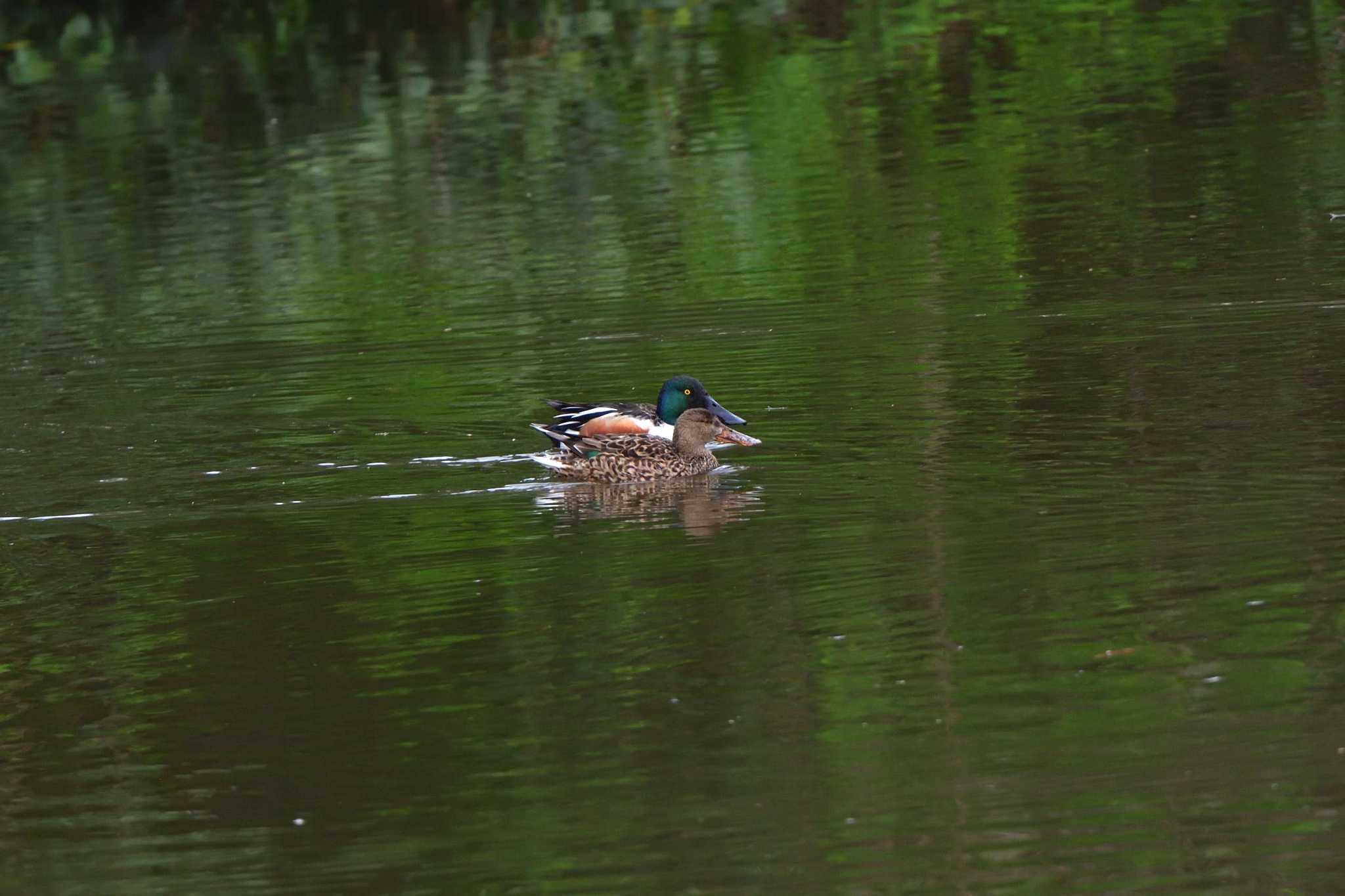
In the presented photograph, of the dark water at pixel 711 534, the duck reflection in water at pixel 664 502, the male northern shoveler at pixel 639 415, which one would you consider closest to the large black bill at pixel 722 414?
the male northern shoveler at pixel 639 415

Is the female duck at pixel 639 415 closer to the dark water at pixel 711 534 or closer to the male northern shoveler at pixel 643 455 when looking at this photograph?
the male northern shoveler at pixel 643 455

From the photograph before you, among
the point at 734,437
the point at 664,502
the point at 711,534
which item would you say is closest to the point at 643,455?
the point at 734,437

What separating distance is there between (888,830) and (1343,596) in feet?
8.51

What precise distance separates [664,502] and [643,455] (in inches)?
24.3

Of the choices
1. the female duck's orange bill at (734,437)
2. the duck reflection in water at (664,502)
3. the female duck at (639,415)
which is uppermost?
the female duck at (639,415)

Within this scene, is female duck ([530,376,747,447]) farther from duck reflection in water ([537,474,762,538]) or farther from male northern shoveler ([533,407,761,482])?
duck reflection in water ([537,474,762,538])

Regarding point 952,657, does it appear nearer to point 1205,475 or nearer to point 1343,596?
point 1343,596

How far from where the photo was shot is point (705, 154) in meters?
25.9

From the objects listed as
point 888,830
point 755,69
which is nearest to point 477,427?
point 888,830

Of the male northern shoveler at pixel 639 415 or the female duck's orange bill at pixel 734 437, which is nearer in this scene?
the female duck's orange bill at pixel 734 437

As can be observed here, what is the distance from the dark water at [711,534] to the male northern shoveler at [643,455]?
159mm

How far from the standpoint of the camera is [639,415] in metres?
12.5

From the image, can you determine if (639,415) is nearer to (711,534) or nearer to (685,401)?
(685,401)

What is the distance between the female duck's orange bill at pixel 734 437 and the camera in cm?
1197
